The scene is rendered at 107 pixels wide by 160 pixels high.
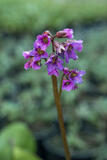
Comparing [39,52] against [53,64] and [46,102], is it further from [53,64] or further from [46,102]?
[46,102]

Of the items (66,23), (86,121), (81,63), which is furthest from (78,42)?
(66,23)

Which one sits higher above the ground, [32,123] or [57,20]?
[57,20]

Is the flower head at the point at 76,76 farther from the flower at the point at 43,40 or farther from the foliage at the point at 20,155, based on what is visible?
the foliage at the point at 20,155

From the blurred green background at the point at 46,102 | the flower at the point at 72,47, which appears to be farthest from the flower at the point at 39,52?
the blurred green background at the point at 46,102

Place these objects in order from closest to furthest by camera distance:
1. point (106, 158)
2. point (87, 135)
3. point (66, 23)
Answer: point (106, 158)
point (87, 135)
point (66, 23)

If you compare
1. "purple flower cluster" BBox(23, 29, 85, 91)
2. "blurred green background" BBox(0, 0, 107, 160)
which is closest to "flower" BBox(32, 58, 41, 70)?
"purple flower cluster" BBox(23, 29, 85, 91)

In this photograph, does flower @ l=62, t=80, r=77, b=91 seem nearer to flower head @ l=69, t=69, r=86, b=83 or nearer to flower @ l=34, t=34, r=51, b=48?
flower head @ l=69, t=69, r=86, b=83

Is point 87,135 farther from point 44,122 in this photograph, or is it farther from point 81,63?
point 81,63

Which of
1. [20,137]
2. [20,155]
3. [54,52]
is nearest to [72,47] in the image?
[54,52]
